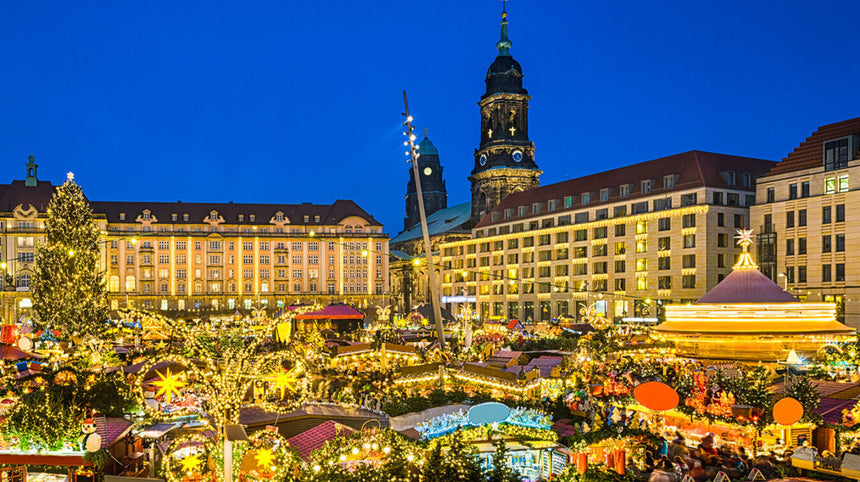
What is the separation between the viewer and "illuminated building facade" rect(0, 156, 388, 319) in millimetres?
96812

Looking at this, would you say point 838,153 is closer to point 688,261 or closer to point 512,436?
point 688,261

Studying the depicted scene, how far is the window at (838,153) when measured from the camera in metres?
50.2

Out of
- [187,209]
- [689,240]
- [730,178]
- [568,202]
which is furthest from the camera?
[187,209]

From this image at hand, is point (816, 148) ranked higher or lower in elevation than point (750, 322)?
higher

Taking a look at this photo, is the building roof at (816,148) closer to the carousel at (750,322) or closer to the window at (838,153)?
the window at (838,153)

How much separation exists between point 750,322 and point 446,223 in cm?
10459

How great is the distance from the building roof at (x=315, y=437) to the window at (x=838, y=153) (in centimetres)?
4762

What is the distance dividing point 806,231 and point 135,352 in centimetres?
4511

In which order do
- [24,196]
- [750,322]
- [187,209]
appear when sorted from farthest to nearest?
[187,209] < [24,196] < [750,322]

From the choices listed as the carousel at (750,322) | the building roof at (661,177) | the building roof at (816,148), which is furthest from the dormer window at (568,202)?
the carousel at (750,322)

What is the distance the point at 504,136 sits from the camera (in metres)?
95.8

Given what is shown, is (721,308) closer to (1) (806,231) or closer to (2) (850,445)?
(2) (850,445)

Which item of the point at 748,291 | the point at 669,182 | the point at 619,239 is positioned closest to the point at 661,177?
the point at 669,182

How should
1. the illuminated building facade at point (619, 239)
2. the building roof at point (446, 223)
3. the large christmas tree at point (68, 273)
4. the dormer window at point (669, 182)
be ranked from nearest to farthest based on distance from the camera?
the large christmas tree at point (68, 273) < the illuminated building facade at point (619, 239) < the dormer window at point (669, 182) < the building roof at point (446, 223)
